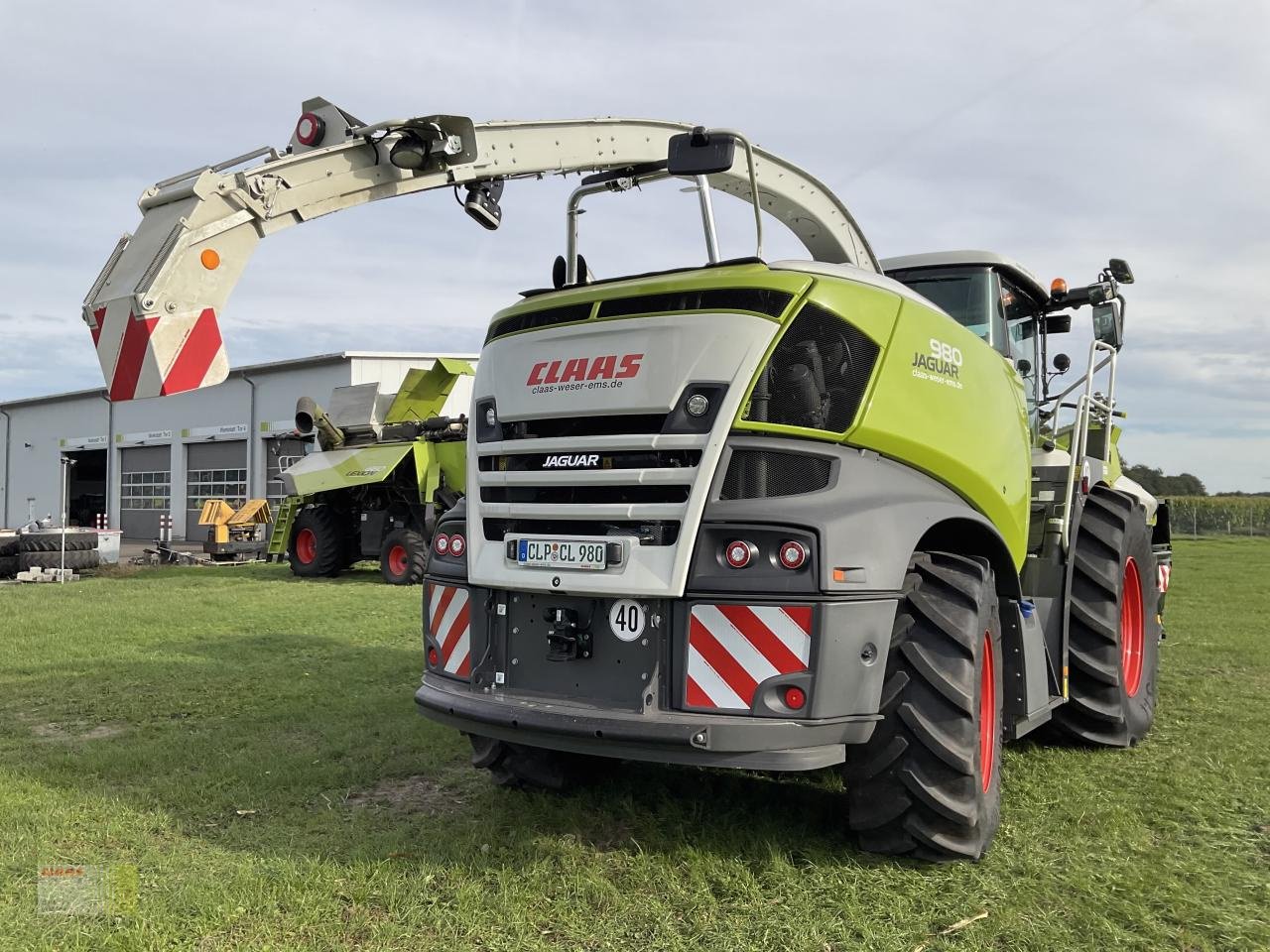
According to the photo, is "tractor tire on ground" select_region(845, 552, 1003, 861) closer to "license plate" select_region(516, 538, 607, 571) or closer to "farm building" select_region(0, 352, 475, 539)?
"license plate" select_region(516, 538, 607, 571)

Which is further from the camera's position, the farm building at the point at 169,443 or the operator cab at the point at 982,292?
the farm building at the point at 169,443

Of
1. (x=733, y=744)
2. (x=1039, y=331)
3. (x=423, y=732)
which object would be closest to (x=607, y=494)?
(x=733, y=744)

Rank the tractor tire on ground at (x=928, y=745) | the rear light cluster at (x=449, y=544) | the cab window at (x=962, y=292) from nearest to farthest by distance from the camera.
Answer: the tractor tire on ground at (x=928, y=745) < the rear light cluster at (x=449, y=544) < the cab window at (x=962, y=292)

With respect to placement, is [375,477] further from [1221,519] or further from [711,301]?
[1221,519]

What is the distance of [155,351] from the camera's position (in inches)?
159

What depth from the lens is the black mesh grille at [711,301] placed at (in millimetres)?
3734

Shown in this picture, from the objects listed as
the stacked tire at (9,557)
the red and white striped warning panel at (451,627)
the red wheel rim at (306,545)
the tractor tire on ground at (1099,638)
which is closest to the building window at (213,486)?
the stacked tire at (9,557)

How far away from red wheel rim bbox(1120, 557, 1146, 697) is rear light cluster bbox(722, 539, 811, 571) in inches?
135

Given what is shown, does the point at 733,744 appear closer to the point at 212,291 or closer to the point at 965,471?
the point at 965,471

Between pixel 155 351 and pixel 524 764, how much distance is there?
2293mm

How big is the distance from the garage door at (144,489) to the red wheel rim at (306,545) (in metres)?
22.6

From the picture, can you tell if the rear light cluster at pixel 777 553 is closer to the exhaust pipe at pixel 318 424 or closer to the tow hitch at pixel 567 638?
the tow hitch at pixel 567 638

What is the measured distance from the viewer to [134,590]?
14547 millimetres

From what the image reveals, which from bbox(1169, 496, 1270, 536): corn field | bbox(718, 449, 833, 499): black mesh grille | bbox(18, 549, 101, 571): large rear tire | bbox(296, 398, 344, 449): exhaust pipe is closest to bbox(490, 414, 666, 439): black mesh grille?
bbox(718, 449, 833, 499): black mesh grille
